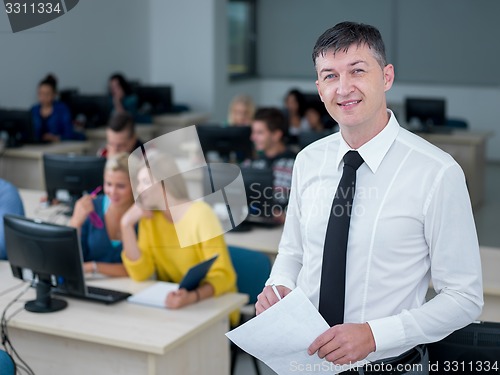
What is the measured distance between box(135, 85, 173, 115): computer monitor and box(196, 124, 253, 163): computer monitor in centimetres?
345

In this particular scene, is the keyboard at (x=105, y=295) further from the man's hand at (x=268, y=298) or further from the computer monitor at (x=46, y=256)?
the man's hand at (x=268, y=298)

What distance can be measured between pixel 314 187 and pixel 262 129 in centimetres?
380

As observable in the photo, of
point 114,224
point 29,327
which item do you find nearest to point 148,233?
point 114,224

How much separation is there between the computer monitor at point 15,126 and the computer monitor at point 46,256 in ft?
12.7

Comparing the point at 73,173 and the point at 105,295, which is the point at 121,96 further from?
the point at 105,295

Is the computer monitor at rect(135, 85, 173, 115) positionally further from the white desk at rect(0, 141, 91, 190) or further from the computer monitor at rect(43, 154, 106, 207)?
the computer monitor at rect(43, 154, 106, 207)

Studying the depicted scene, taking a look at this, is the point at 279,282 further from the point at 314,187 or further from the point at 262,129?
the point at 262,129

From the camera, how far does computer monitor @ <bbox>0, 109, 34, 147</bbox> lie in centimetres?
→ 682

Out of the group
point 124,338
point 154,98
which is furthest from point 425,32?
point 124,338

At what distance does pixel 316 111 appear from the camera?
814 centimetres

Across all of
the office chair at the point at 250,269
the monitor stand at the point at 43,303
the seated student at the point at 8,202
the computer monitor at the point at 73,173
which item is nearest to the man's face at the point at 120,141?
the computer monitor at the point at 73,173

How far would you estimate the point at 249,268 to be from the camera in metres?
3.54

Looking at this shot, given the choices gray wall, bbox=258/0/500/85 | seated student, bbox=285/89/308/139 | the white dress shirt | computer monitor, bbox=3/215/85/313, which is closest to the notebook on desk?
computer monitor, bbox=3/215/85/313

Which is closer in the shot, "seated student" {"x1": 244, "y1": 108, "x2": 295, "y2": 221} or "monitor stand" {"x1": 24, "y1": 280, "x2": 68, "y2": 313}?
"monitor stand" {"x1": 24, "y1": 280, "x2": 68, "y2": 313}
